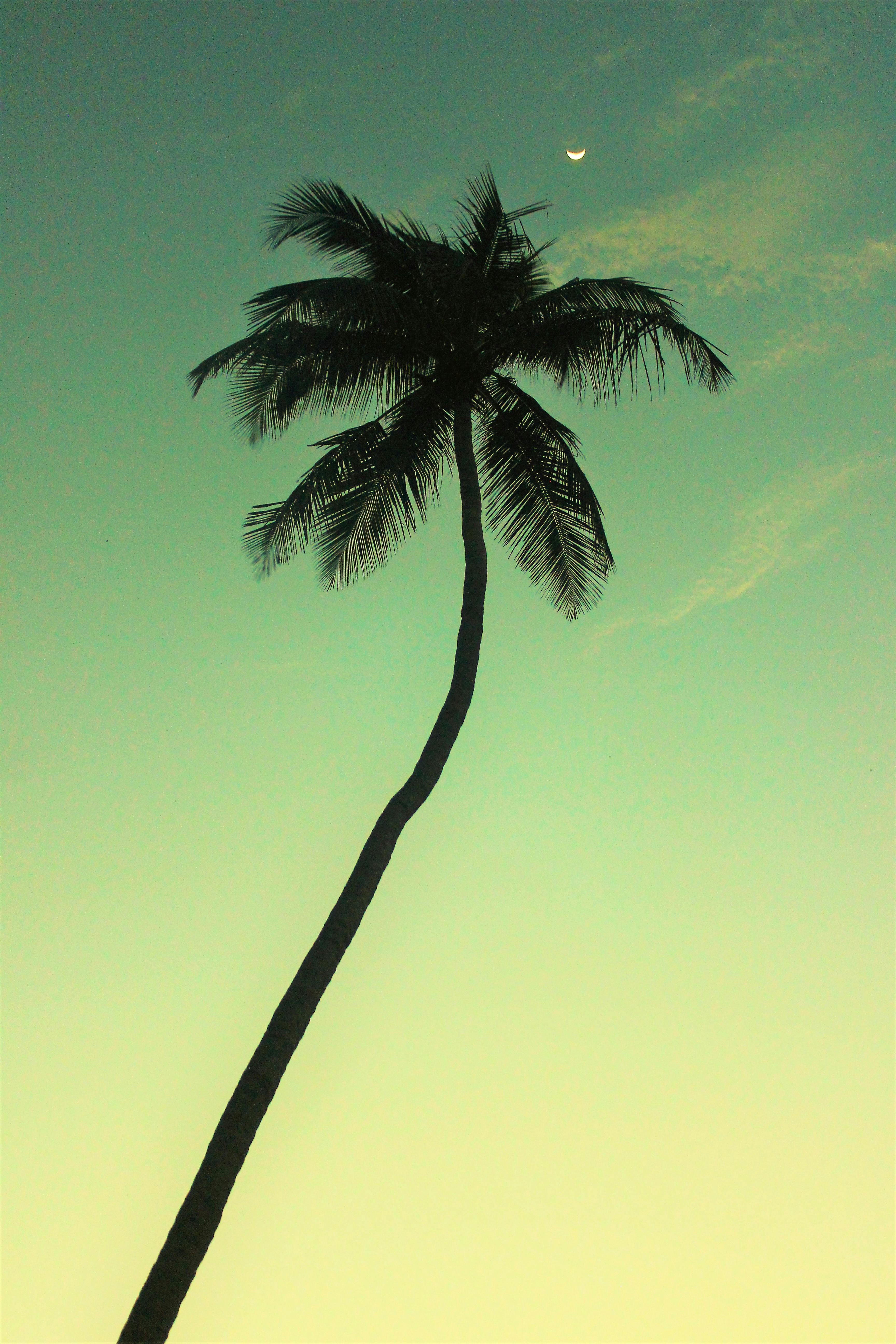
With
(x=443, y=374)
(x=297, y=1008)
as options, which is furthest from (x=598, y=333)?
(x=297, y=1008)

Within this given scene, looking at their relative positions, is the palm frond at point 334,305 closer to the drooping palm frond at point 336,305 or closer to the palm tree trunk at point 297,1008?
the drooping palm frond at point 336,305

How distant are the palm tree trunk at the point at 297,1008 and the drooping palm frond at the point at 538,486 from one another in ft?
4.77

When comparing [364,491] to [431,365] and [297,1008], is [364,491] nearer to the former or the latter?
[431,365]

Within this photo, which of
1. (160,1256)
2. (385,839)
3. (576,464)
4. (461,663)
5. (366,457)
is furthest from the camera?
(576,464)

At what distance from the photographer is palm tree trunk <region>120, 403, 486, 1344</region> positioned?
5859 mm

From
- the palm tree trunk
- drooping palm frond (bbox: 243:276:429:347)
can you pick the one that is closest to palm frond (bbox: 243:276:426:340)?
drooping palm frond (bbox: 243:276:429:347)

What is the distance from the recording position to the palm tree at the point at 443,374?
10953 mm

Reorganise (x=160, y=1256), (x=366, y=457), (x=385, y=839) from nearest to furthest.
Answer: (x=160, y=1256) → (x=385, y=839) → (x=366, y=457)

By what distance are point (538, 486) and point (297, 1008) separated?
753 cm

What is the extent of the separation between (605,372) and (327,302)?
3518mm

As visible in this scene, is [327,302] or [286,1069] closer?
[286,1069]

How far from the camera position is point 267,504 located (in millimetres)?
11648

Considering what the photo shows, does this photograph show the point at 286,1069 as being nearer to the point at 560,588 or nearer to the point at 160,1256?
the point at 160,1256

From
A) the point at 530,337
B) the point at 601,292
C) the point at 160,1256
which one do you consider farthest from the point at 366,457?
the point at 160,1256
